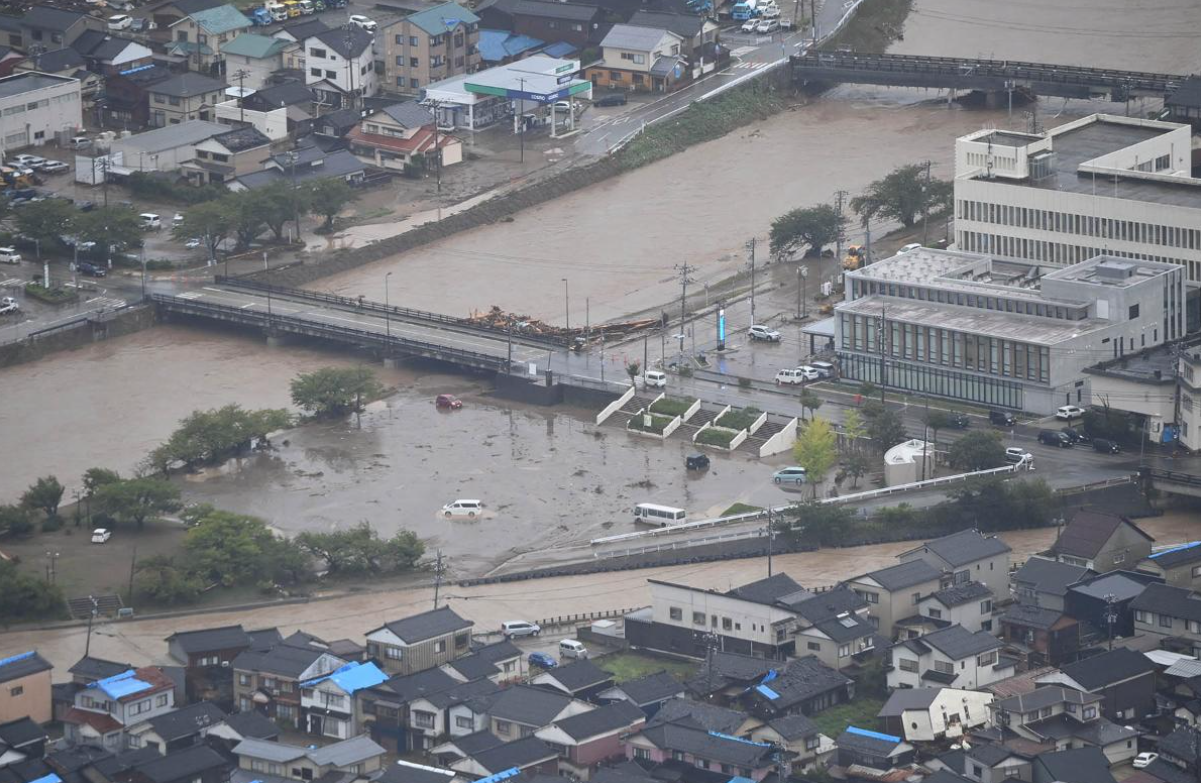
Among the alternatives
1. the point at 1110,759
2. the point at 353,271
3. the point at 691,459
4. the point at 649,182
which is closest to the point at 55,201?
the point at 353,271

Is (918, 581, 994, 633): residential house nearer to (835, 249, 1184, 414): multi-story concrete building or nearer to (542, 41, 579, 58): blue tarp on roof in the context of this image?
(835, 249, 1184, 414): multi-story concrete building

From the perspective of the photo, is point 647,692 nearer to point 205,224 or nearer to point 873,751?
point 873,751

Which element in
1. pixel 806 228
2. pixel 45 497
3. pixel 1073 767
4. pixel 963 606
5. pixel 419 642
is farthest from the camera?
pixel 806 228

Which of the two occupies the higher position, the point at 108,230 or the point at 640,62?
the point at 640,62

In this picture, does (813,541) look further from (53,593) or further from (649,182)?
(649,182)

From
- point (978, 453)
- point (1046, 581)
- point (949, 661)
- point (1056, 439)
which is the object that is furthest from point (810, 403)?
point (949, 661)

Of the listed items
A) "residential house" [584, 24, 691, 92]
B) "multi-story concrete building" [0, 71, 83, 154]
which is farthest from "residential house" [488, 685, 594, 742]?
"residential house" [584, 24, 691, 92]

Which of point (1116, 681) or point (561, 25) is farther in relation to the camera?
point (561, 25)
